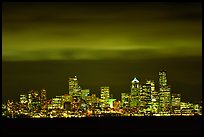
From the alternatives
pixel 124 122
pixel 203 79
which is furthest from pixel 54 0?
pixel 124 122

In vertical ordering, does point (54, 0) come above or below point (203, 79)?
above

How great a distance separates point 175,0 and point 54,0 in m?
1.54

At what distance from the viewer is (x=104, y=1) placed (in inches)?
277

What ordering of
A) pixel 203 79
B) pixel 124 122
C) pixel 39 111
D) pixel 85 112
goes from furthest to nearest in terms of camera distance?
pixel 124 122
pixel 85 112
pixel 39 111
pixel 203 79

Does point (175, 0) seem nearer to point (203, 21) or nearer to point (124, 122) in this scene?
point (203, 21)

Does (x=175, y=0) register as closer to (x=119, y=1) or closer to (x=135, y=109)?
(x=119, y=1)

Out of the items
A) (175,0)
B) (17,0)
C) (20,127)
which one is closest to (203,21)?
(175,0)

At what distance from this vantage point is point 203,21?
22.7 feet

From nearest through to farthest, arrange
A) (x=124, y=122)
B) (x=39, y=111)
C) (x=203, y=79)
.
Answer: (x=203, y=79) < (x=39, y=111) < (x=124, y=122)

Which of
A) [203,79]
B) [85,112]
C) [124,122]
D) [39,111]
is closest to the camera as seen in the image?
[203,79]

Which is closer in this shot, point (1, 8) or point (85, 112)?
point (1, 8)

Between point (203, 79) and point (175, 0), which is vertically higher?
point (175, 0)

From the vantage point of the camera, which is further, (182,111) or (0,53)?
(182,111)

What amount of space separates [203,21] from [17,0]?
7.83ft
